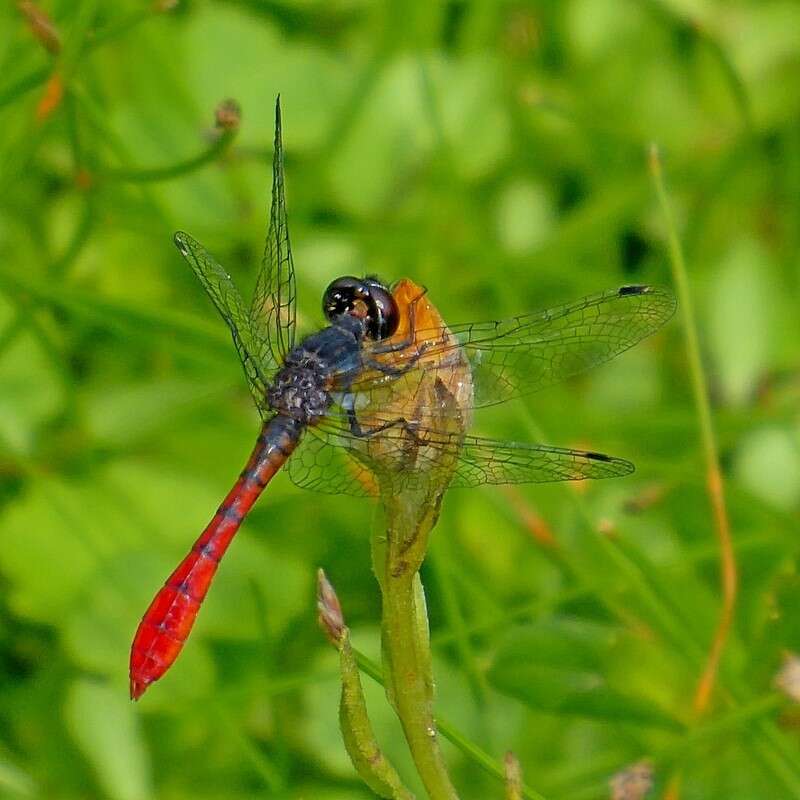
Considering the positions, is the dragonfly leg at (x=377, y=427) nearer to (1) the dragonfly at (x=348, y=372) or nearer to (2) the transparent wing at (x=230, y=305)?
(1) the dragonfly at (x=348, y=372)

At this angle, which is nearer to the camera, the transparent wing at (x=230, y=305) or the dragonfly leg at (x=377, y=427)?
the dragonfly leg at (x=377, y=427)

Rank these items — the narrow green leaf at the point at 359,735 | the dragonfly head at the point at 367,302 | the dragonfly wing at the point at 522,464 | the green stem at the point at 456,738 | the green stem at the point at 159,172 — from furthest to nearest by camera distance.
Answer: the green stem at the point at 159,172
the dragonfly head at the point at 367,302
the dragonfly wing at the point at 522,464
the green stem at the point at 456,738
the narrow green leaf at the point at 359,735

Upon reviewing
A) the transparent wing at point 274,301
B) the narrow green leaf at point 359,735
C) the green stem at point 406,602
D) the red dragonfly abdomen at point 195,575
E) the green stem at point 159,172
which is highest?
the green stem at point 159,172

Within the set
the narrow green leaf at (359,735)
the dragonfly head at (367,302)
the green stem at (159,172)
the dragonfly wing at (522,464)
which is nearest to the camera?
the narrow green leaf at (359,735)

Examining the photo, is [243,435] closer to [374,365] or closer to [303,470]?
[303,470]

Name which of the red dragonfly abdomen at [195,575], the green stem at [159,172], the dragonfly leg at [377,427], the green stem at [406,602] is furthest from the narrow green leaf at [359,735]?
the green stem at [159,172]

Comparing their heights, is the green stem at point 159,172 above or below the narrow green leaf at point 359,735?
above

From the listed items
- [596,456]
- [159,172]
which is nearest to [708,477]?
[596,456]

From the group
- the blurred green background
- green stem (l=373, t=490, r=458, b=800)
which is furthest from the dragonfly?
the blurred green background

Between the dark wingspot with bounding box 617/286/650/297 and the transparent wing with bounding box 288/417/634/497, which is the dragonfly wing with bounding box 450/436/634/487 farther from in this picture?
the dark wingspot with bounding box 617/286/650/297
